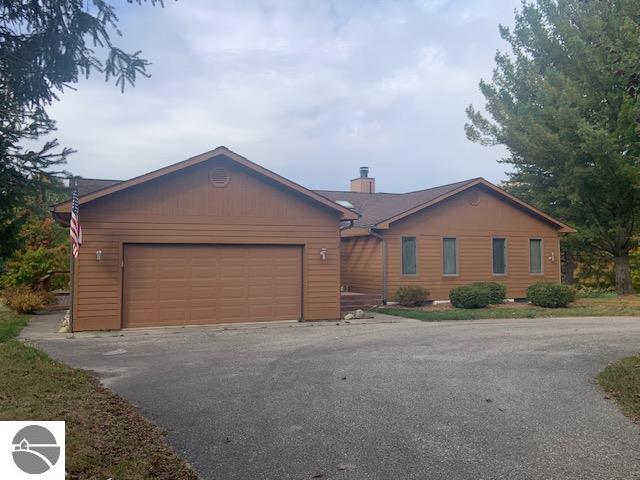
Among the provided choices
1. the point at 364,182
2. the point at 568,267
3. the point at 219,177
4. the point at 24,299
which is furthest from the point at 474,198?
the point at 24,299

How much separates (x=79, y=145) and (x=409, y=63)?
34.4 ft

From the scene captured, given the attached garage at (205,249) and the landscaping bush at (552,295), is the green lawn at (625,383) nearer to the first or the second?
the attached garage at (205,249)

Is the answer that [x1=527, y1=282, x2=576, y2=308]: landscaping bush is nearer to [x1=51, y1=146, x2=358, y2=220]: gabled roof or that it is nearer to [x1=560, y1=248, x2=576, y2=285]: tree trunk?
[x1=51, y1=146, x2=358, y2=220]: gabled roof

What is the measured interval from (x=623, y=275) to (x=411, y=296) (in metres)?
11.5

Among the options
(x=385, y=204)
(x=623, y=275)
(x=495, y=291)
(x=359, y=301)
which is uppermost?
(x=385, y=204)

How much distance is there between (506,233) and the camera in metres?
21.5

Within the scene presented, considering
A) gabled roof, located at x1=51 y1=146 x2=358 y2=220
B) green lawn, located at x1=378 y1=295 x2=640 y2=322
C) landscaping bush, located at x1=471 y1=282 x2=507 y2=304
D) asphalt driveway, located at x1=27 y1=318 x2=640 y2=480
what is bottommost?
asphalt driveway, located at x1=27 y1=318 x2=640 y2=480

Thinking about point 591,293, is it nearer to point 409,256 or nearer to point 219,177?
point 409,256

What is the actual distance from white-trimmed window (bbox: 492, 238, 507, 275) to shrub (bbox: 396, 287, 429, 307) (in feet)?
11.8

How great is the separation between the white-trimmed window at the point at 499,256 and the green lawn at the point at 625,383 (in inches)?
495

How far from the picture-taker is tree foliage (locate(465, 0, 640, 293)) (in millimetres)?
22594

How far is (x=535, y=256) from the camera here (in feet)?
72.7

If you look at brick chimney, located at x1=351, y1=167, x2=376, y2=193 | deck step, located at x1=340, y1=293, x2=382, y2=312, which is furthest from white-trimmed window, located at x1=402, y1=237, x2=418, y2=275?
brick chimney, located at x1=351, y1=167, x2=376, y2=193

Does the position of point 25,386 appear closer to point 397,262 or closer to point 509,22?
point 397,262
